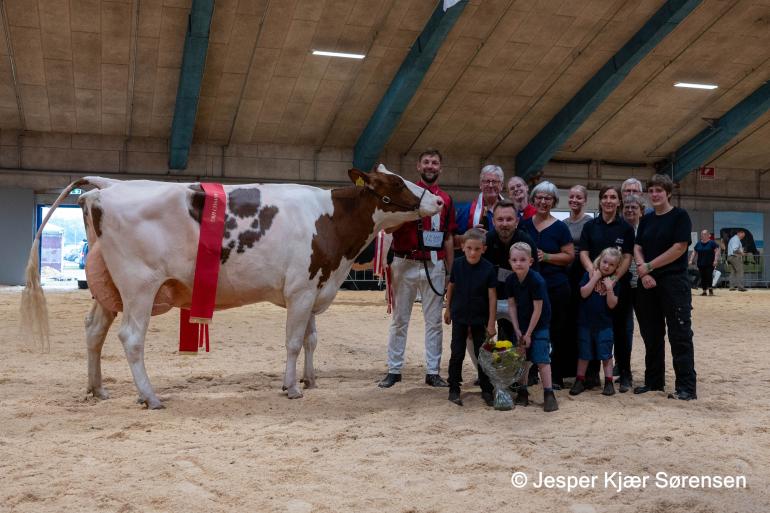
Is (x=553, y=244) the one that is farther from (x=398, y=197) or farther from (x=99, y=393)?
(x=99, y=393)

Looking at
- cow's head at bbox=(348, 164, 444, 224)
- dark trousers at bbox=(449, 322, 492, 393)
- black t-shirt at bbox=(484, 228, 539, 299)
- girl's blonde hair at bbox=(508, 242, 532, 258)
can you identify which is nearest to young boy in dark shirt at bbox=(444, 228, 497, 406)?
dark trousers at bbox=(449, 322, 492, 393)

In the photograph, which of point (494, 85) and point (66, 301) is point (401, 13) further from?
point (66, 301)

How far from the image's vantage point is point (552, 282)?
557 cm

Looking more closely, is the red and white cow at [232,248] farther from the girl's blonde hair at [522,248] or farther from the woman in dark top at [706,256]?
the woman in dark top at [706,256]

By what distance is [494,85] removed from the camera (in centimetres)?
1795

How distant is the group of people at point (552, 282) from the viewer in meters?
5.12

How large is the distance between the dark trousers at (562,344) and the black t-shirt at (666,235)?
75cm

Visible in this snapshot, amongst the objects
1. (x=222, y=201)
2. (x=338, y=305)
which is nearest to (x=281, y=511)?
(x=222, y=201)

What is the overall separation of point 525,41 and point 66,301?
1135cm

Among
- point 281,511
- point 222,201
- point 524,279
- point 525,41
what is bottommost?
point 281,511

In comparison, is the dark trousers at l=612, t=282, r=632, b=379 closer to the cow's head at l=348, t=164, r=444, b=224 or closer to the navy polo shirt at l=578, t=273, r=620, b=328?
the navy polo shirt at l=578, t=273, r=620, b=328

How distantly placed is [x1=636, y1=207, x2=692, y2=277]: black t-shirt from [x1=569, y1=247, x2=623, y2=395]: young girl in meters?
0.26

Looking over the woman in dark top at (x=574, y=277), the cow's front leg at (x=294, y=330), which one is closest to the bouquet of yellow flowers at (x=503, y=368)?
the woman in dark top at (x=574, y=277)

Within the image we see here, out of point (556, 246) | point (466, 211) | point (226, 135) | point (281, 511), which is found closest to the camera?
point (281, 511)
